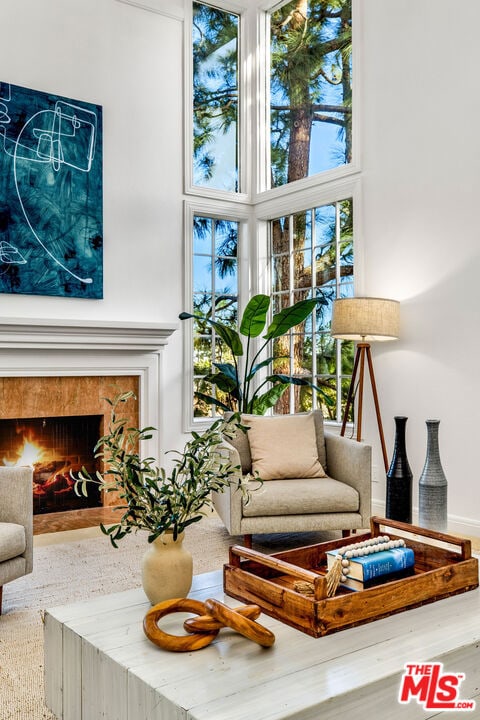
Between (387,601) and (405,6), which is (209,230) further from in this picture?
(387,601)

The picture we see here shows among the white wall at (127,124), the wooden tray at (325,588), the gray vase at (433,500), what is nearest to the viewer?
the wooden tray at (325,588)

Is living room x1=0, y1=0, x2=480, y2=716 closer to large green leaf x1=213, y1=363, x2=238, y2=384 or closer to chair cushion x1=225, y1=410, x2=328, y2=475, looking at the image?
large green leaf x1=213, y1=363, x2=238, y2=384

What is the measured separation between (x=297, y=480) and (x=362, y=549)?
1.68 metres

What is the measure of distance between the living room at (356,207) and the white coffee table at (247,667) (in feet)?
8.38

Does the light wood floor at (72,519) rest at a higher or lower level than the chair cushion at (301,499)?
lower

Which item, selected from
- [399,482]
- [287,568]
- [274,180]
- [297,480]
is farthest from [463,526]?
[274,180]

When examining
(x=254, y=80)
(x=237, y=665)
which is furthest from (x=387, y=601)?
(x=254, y=80)

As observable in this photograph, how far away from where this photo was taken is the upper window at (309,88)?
16.9 ft

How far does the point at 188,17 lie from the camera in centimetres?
549

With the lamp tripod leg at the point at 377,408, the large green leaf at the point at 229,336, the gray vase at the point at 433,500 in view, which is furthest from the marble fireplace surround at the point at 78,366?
the gray vase at the point at 433,500

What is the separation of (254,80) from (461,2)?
2108mm

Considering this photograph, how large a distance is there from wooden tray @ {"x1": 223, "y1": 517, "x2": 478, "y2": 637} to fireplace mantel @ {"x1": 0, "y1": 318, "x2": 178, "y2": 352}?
286cm

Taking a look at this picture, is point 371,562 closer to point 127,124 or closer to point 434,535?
point 434,535

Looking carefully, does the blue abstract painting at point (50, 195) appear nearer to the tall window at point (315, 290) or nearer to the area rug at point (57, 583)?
the tall window at point (315, 290)
